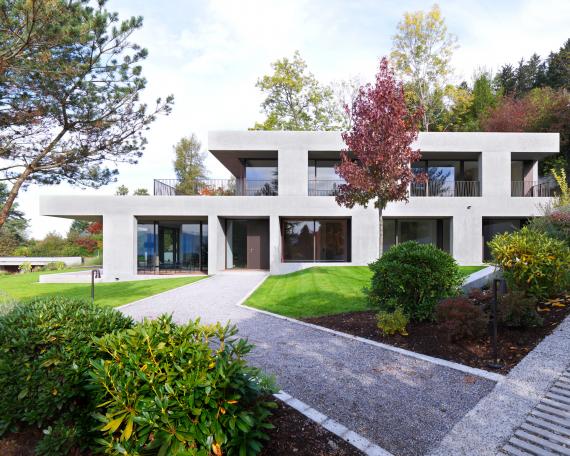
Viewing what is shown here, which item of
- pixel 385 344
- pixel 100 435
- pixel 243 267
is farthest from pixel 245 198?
pixel 100 435

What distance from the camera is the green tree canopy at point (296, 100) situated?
1251 inches

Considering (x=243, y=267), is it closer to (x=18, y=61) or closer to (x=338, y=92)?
(x=18, y=61)

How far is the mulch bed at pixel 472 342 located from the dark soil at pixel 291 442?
2842mm

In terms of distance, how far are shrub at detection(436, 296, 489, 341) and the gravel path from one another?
801 mm

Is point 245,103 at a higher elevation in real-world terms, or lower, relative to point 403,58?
lower

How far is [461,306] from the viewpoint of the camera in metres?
5.55

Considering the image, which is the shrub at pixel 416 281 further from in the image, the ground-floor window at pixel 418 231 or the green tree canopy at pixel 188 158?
the green tree canopy at pixel 188 158

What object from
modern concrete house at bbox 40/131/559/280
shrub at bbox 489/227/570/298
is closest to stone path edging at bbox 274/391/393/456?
shrub at bbox 489/227/570/298

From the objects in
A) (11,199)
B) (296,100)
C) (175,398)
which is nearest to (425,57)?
(296,100)

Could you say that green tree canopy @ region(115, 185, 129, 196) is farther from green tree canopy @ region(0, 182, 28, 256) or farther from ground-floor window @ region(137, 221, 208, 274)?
ground-floor window @ region(137, 221, 208, 274)

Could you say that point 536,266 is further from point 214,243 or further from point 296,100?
point 296,100

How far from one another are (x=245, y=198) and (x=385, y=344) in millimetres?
13140

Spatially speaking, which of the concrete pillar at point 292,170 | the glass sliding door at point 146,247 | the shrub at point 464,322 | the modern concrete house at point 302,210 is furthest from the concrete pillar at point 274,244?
the shrub at point 464,322

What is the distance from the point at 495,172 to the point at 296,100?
67.2ft
